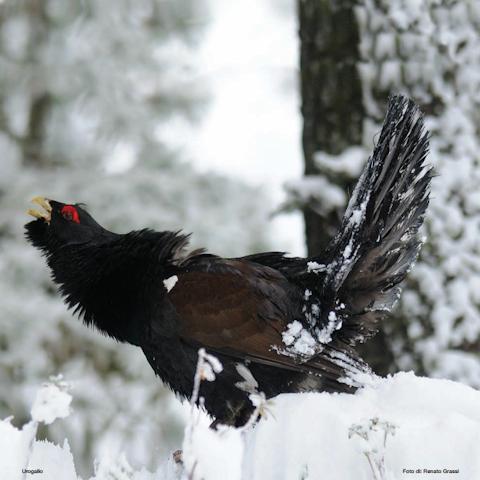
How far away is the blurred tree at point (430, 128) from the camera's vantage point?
4.37m

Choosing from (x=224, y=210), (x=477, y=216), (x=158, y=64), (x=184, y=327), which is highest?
(x=158, y=64)

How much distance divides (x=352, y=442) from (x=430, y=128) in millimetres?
2709

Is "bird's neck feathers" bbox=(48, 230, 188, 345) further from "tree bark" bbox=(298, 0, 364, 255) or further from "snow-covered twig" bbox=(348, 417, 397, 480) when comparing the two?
"snow-covered twig" bbox=(348, 417, 397, 480)

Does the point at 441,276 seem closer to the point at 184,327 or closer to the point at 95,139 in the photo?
the point at 184,327

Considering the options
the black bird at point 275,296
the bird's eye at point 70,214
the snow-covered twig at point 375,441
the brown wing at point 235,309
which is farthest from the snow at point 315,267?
the snow-covered twig at point 375,441

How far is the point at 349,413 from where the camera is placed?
7.90 feet

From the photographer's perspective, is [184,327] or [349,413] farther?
[184,327]

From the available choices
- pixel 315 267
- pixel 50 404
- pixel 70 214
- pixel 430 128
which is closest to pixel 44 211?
pixel 70 214

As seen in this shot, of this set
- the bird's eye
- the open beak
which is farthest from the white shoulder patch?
the open beak

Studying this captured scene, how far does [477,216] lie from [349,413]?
238 cm

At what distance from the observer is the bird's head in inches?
157

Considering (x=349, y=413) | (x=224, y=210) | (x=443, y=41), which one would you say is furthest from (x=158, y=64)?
(x=349, y=413)

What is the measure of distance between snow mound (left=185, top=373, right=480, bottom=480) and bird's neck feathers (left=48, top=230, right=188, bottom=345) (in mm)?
1175

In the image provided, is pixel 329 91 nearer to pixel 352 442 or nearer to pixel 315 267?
pixel 315 267
